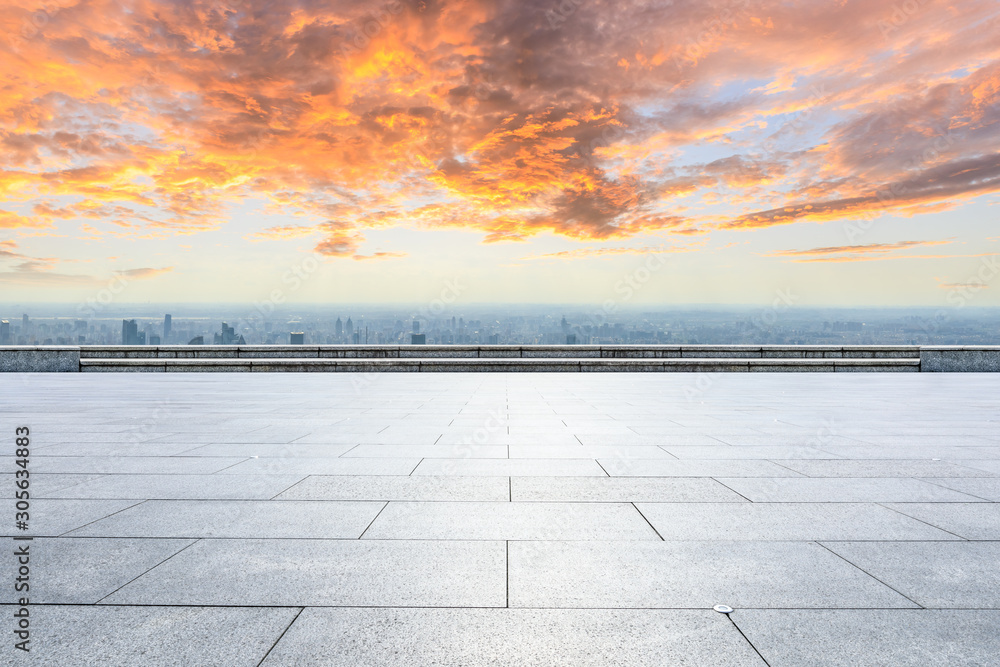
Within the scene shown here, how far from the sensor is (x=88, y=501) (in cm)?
590

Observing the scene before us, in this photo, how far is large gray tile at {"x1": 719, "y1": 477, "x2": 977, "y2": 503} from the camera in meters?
5.98

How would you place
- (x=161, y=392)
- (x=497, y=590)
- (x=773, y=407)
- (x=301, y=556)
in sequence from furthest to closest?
(x=161, y=392)
(x=773, y=407)
(x=301, y=556)
(x=497, y=590)

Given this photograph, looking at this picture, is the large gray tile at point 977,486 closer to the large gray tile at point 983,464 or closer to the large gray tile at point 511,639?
the large gray tile at point 983,464

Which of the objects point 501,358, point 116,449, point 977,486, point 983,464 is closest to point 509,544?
point 977,486

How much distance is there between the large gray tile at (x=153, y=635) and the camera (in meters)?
3.07

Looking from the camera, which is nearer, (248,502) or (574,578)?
(574,578)

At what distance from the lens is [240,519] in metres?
5.33

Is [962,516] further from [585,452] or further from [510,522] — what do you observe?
[510,522]

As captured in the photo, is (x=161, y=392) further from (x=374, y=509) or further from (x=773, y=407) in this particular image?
(x=773, y=407)

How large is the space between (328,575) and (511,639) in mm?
1546

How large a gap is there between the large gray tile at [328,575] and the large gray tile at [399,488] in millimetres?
1272

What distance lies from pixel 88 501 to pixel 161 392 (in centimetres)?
1109

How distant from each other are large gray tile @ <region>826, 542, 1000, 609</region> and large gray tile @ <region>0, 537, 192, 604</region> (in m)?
5.38

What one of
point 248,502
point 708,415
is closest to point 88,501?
point 248,502
